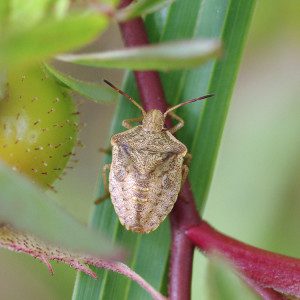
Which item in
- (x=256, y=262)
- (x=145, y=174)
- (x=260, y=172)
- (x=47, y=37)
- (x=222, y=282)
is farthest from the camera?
(x=260, y=172)

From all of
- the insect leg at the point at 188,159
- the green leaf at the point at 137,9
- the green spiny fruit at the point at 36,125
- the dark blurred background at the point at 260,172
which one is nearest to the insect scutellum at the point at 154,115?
the insect leg at the point at 188,159

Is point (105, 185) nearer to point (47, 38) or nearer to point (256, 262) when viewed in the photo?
point (256, 262)

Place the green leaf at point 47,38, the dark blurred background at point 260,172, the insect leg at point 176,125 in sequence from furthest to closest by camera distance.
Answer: the dark blurred background at point 260,172 → the insect leg at point 176,125 → the green leaf at point 47,38

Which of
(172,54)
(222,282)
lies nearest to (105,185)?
(222,282)

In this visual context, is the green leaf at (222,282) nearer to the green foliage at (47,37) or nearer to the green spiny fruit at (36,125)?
the green spiny fruit at (36,125)

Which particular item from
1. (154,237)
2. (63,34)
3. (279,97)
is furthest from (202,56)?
(279,97)

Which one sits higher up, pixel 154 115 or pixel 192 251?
pixel 154 115
